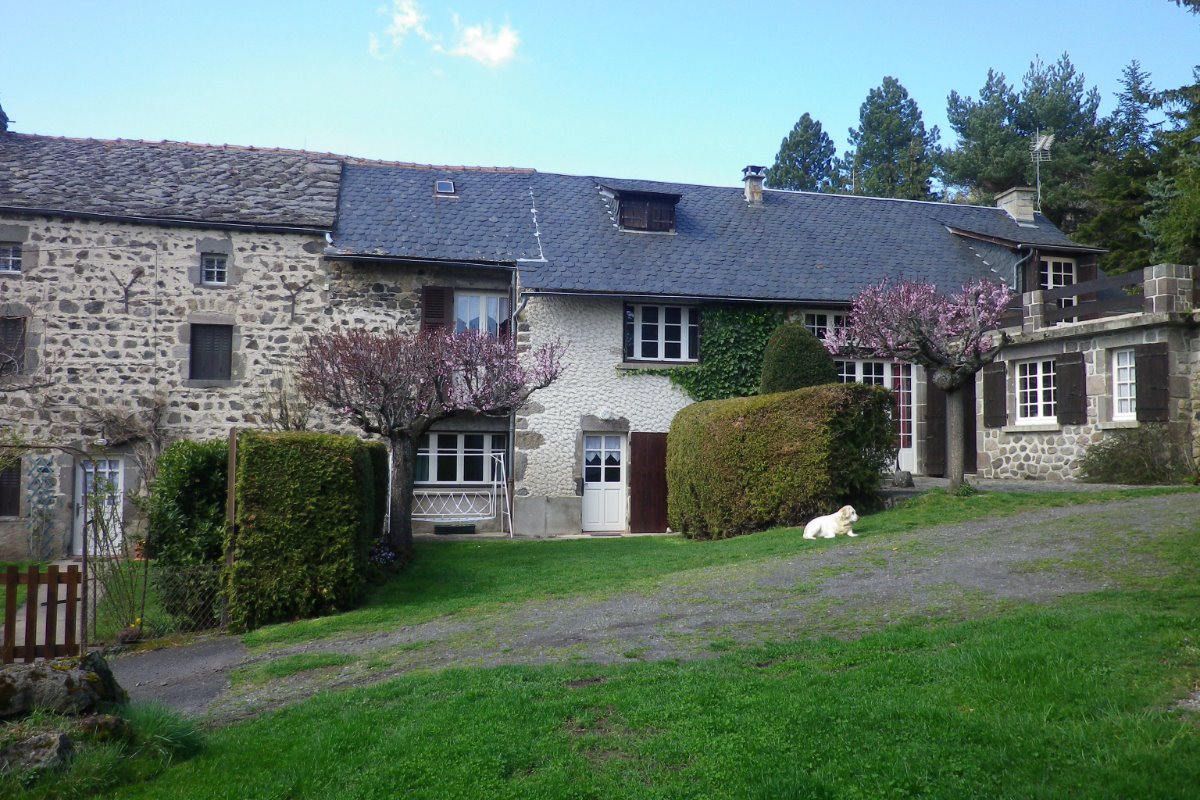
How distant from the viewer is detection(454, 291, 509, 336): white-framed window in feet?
60.5

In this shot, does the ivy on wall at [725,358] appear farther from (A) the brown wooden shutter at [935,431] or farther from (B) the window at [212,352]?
(B) the window at [212,352]

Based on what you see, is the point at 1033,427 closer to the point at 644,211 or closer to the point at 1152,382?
the point at 1152,382

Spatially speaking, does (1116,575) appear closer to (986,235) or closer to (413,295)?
(413,295)

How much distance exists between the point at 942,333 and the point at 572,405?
279 inches

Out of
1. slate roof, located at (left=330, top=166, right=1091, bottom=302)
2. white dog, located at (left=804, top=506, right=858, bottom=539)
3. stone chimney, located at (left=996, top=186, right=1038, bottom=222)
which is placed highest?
stone chimney, located at (left=996, top=186, right=1038, bottom=222)

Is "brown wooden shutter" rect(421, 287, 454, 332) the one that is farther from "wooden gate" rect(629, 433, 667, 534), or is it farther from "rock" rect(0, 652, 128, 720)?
"rock" rect(0, 652, 128, 720)

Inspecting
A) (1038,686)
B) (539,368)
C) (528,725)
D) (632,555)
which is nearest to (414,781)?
(528,725)

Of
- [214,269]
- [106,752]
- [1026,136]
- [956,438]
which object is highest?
[1026,136]

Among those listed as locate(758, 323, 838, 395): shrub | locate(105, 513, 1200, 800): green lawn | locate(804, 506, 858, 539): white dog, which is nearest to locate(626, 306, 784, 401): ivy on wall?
locate(758, 323, 838, 395): shrub

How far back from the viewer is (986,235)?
21609mm

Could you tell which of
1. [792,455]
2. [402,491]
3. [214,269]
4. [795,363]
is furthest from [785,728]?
[214,269]

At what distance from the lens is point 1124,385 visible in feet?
50.1

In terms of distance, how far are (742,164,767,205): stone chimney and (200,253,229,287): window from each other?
459 inches

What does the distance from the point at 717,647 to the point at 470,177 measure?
1631 centimetres
